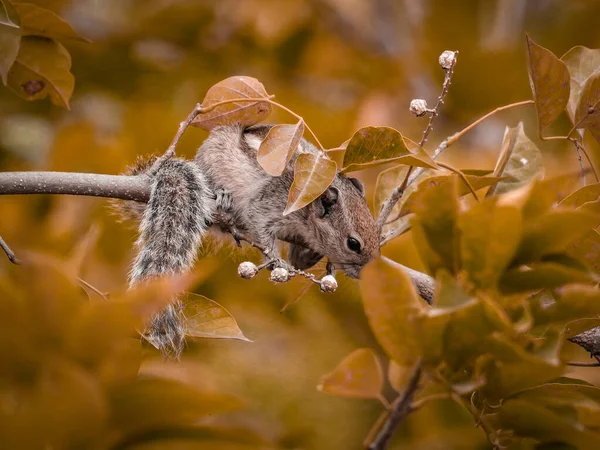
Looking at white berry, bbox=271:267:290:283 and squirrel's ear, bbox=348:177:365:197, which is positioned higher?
squirrel's ear, bbox=348:177:365:197

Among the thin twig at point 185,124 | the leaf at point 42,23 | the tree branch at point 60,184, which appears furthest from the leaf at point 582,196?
the leaf at point 42,23

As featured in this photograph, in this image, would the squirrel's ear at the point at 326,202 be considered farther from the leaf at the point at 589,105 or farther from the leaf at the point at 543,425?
the leaf at the point at 543,425

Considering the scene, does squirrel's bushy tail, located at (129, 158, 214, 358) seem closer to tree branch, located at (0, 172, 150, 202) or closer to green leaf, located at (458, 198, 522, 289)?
tree branch, located at (0, 172, 150, 202)

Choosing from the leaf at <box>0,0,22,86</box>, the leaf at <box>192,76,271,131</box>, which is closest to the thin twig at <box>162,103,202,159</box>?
the leaf at <box>192,76,271,131</box>

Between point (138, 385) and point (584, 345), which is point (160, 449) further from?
point (584, 345)

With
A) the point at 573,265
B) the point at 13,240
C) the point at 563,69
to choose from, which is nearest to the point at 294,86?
the point at 13,240

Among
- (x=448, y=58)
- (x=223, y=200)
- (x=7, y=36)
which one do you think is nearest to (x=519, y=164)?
(x=448, y=58)
